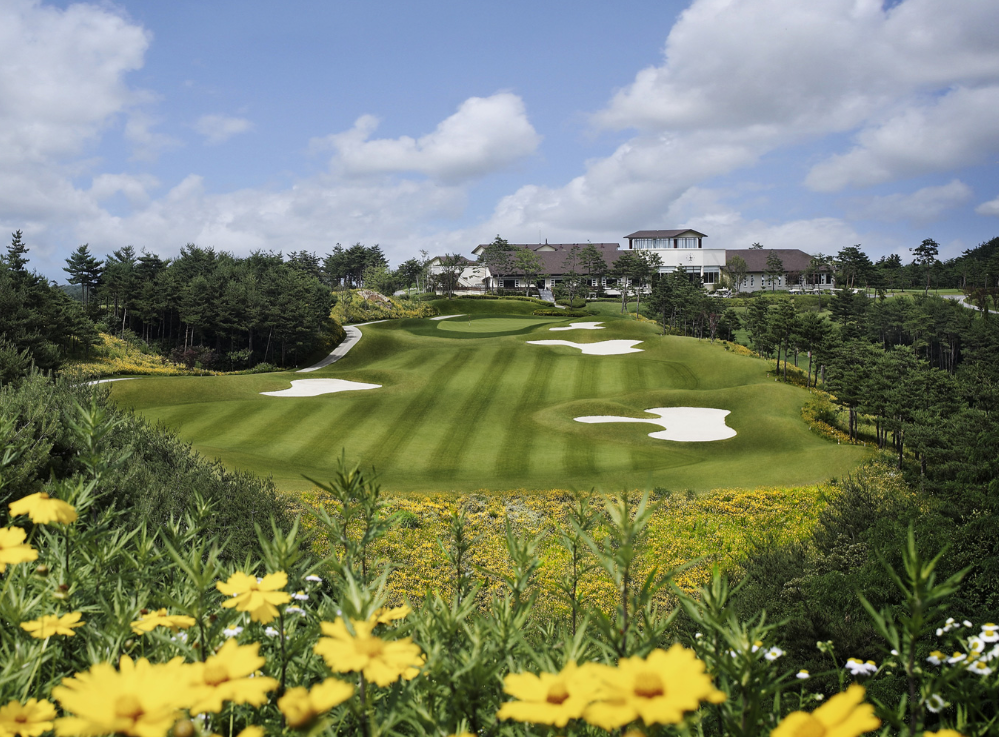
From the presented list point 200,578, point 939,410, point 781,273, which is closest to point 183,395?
point 200,578

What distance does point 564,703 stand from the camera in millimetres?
1681

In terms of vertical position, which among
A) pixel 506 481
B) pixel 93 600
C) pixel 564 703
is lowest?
pixel 506 481

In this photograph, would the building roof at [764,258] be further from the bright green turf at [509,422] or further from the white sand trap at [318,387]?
the white sand trap at [318,387]

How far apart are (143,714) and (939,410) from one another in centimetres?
3046

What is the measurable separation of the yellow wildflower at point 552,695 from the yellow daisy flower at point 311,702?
0.42 meters

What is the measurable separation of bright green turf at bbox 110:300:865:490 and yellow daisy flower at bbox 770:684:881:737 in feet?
36.5

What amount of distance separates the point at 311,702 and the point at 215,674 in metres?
0.43

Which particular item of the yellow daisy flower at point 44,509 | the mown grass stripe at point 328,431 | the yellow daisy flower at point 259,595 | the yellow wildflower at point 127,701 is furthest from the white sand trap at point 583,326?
the yellow wildflower at point 127,701

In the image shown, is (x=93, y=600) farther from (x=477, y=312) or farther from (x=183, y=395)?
(x=477, y=312)

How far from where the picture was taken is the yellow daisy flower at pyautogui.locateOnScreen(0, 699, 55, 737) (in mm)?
1814

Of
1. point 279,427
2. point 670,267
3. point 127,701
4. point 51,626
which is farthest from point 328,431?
point 670,267

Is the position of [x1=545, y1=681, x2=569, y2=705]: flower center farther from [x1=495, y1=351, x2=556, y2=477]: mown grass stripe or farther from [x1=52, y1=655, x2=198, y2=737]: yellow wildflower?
[x1=495, y1=351, x2=556, y2=477]: mown grass stripe

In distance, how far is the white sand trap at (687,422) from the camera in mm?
25188

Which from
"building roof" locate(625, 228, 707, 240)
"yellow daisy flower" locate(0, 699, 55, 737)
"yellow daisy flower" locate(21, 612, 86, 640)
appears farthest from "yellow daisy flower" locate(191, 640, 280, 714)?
"building roof" locate(625, 228, 707, 240)
